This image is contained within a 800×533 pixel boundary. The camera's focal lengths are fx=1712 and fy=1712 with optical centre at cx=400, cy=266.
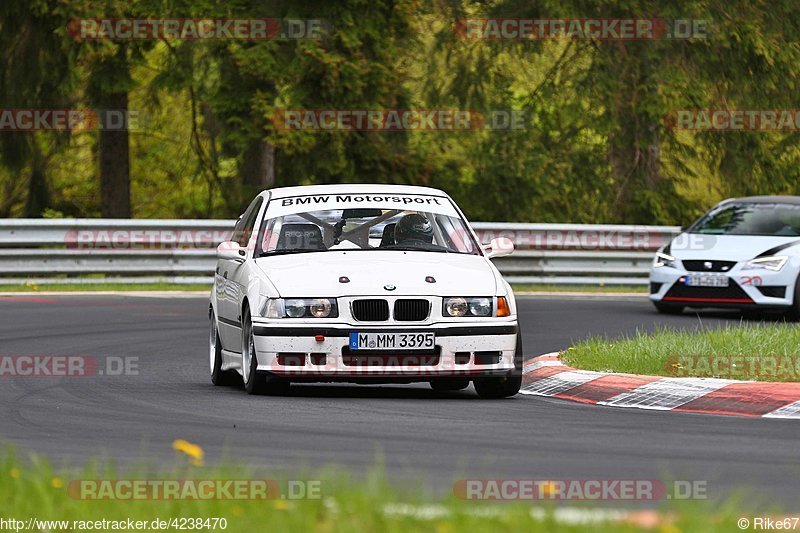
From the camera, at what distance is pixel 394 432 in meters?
9.54

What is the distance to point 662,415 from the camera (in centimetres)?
1081

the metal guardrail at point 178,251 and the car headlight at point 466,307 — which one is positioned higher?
the car headlight at point 466,307

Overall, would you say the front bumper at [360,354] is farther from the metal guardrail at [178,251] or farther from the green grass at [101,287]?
the metal guardrail at [178,251]

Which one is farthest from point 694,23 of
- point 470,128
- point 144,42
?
point 144,42

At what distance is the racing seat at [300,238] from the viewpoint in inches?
493

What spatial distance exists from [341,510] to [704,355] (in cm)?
729

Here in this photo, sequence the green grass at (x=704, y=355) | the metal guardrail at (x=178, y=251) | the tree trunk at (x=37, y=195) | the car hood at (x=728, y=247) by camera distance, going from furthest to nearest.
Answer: the tree trunk at (x=37, y=195) → the metal guardrail at (x=178, y=251) → the car hood at (x=728, y=247) → the green grass at (x=704, y=355)

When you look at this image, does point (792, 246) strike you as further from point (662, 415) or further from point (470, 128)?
point (470, 128)

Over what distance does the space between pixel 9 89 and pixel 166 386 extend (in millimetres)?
18319

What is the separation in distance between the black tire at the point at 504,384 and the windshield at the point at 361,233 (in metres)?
1.05

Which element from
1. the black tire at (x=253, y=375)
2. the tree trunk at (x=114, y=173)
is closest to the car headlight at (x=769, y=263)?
the black tire at (x=253, y=375)

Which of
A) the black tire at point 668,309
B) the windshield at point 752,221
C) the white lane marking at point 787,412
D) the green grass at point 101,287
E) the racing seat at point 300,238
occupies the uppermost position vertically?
the racing seat at point 300,238

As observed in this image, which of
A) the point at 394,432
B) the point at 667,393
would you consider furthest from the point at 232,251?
the point at 394,432

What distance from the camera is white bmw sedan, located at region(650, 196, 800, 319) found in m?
20.4
